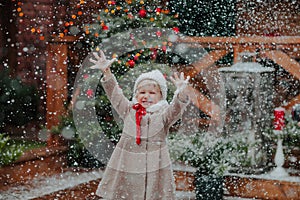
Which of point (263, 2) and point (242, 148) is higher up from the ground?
point (263, 2)

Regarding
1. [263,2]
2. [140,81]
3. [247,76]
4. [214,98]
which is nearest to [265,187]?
[247,76]

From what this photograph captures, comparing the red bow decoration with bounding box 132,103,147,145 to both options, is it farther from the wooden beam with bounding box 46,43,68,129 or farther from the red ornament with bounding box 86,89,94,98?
the wooden beam with bounding box 46,43,68,129

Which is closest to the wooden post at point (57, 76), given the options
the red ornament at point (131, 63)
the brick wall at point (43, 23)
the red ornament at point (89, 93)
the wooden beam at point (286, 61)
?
the red ornament at point (89, 93)

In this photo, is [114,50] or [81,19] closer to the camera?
[114,50]

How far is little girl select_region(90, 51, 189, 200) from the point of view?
3873 mm

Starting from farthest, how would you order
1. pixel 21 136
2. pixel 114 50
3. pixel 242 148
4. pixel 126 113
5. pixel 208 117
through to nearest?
pixel 21 136 → pixel 208 117 → pixel 114 50 → pixel 242 148 → pixel 126 113

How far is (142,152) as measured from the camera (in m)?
3.89

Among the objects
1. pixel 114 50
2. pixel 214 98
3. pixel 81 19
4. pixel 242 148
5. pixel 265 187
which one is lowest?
pixel 265 187

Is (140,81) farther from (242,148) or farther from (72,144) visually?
(72,144)

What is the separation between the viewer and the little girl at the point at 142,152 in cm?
387

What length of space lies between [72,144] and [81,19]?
2.16 m

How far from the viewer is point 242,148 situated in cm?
584

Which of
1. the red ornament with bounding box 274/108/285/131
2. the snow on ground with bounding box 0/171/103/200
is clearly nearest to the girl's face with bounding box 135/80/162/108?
the snow on ground with bounding box 0/171/103/200

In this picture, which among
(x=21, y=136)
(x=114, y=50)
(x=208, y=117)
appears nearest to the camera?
(x=114, y=50)
